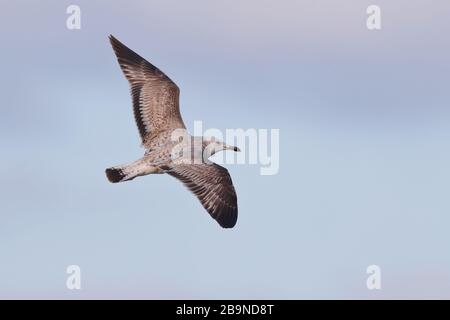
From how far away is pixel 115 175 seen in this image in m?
18.1

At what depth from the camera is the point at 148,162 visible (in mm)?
18484

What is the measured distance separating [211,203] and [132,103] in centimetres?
345

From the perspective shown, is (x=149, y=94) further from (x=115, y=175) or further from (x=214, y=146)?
(x=115, y=175)

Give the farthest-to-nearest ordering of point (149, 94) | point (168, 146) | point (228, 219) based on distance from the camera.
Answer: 1. point (149, 94)
2. point (168, 146)
3. point (228, 219)

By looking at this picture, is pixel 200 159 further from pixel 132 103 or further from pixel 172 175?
pixel 132 103

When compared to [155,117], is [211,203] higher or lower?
lower

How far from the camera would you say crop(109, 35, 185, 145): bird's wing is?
784 inches

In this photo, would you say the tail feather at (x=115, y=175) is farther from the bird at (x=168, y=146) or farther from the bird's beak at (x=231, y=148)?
the bird's beak at (x=231, y=148)

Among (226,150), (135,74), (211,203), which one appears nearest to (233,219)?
(211,203)

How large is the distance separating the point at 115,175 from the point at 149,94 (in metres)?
2.92

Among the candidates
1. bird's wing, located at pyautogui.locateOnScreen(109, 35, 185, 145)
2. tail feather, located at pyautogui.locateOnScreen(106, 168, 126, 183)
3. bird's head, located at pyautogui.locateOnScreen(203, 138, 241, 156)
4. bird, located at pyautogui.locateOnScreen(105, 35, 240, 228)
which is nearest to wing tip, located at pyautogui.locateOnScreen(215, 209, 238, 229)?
bird, located at pyautogui.locateOnScreen(105, 35, 240, 228)

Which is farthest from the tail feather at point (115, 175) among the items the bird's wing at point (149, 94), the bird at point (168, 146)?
the bird's wing at point (149, 94)

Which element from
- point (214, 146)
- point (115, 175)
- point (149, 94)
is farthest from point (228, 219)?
point (149, 94)

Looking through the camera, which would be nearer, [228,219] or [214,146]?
[228,219]
